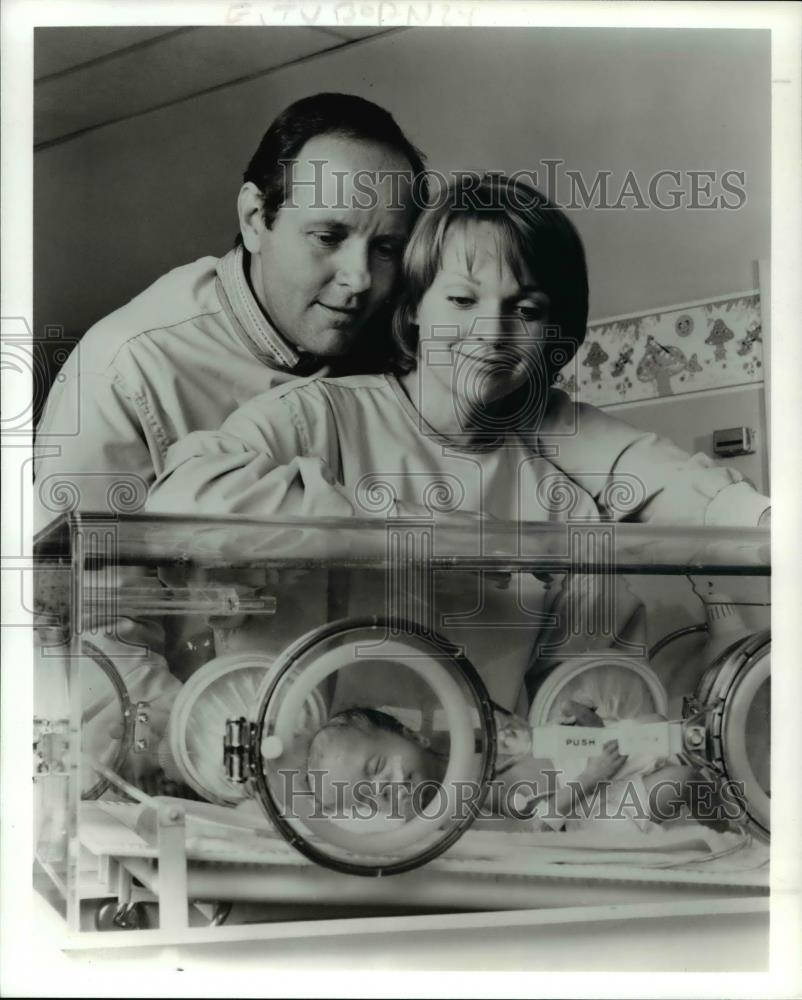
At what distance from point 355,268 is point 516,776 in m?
1.10

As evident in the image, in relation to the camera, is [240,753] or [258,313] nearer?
[240,753]

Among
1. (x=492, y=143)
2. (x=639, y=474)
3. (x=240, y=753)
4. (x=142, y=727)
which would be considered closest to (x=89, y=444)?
(x=142, y=727)

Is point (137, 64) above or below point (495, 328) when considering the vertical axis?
above

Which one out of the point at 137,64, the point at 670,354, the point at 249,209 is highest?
the point at 137,64

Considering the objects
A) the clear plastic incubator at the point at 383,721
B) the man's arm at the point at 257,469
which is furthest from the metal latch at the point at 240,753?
the man's arm at the point at 257,469

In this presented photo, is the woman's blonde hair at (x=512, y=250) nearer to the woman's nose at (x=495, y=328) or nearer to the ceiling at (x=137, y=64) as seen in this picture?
the woman's nose at (x=495, y=328)

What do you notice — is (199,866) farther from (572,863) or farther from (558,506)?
(558,506)

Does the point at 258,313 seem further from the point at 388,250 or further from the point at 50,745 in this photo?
the point at 50,745

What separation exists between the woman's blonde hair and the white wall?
0.14 ft

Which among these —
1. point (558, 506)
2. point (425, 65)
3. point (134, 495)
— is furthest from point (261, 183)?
point (558, 506)

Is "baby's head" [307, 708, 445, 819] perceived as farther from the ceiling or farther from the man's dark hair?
the ceiling

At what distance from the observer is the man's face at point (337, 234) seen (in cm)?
246

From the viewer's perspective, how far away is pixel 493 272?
2.47 meters

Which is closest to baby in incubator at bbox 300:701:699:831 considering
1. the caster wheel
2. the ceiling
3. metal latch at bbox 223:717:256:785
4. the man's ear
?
metal latch at bbox 223:717:256:785
